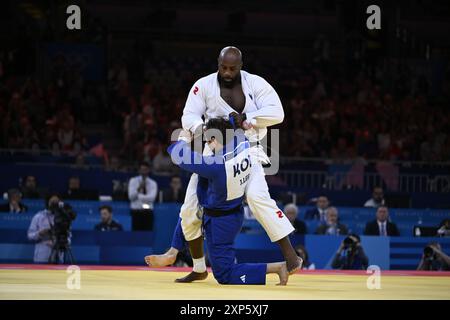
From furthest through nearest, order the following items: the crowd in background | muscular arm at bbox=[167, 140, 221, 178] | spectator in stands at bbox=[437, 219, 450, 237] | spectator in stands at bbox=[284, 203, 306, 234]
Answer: the crowd in background < spectator in stands at bbox=[437, 219, 450, 237] < spectator in stands at bbox=[284, 203, 306, 234] < muscular arm at bbox=[167, 140, 221, 178]

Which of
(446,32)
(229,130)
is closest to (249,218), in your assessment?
(229,130)

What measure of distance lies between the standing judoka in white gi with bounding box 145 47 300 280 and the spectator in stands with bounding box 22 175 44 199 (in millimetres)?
6128

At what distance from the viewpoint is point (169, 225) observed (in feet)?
36.6

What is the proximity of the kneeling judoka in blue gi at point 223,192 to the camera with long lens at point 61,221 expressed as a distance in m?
4.37

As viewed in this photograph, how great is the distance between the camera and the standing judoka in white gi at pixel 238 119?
21.2 feet

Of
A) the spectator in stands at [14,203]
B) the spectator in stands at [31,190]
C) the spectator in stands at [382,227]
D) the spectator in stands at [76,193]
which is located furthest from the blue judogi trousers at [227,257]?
the spectator in stands at [31,190]

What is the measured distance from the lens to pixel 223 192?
6.33 metres

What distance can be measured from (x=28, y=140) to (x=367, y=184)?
5476mm

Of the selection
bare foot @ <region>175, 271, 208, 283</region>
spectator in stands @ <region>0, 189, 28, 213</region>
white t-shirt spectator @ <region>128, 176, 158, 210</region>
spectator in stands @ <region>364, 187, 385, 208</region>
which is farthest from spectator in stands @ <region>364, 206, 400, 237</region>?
bare foot @ <region>175, 271, 208, 283</region>

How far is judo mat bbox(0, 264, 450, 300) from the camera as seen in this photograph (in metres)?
5.04

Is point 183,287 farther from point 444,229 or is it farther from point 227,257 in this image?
point 444,229

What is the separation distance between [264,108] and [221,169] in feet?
2.30

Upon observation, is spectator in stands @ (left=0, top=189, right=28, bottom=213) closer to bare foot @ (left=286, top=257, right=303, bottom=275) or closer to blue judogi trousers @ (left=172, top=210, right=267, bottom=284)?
blue judogi trousers @ (left=172, top=210, right=267, bottom=284)

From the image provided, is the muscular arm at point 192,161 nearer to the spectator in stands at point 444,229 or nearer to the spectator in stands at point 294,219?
the spectator in stands at point 294,219
